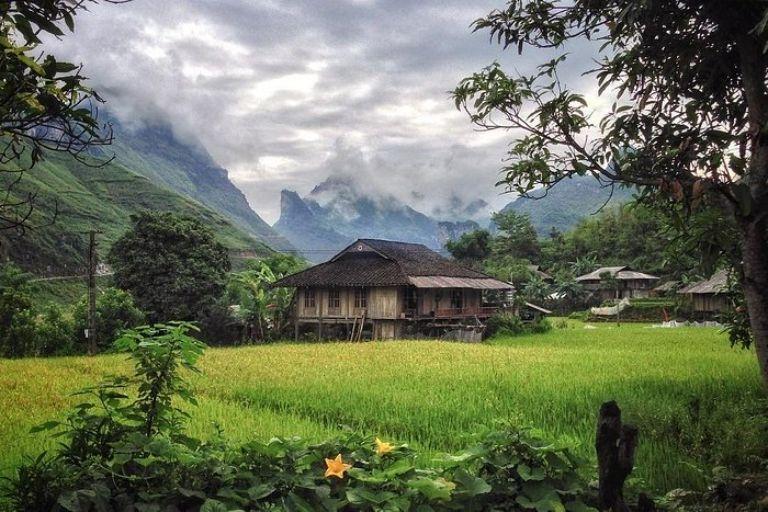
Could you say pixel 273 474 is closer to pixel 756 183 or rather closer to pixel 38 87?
pixel 38 87

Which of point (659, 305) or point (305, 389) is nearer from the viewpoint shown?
point (305, 389)

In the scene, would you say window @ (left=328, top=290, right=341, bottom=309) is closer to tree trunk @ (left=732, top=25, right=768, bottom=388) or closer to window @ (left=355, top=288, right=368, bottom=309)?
window @ (left=355, top=288, right=368, bottom=309)

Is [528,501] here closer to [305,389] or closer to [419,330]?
[305,389]

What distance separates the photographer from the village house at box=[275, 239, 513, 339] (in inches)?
1110

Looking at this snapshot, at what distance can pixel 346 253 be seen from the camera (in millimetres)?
30953

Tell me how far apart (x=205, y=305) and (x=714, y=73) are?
2567 centimetres

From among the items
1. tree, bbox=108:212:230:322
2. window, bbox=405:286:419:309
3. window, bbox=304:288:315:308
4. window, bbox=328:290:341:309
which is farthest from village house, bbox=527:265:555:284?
tree, bbox=108:212:230:322

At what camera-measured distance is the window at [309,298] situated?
3055 cm

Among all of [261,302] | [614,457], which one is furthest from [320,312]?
[614,457]

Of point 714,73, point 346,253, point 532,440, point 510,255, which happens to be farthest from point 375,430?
point 510,255

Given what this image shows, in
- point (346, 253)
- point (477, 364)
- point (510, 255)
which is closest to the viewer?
point (477, 364)

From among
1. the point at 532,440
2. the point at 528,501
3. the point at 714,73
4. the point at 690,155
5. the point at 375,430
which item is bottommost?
the point at 375,430

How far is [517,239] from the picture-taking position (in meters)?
65.0

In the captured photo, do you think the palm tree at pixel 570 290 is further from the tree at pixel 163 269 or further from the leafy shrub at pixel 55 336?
the leafy shrub at pixel 55 336
